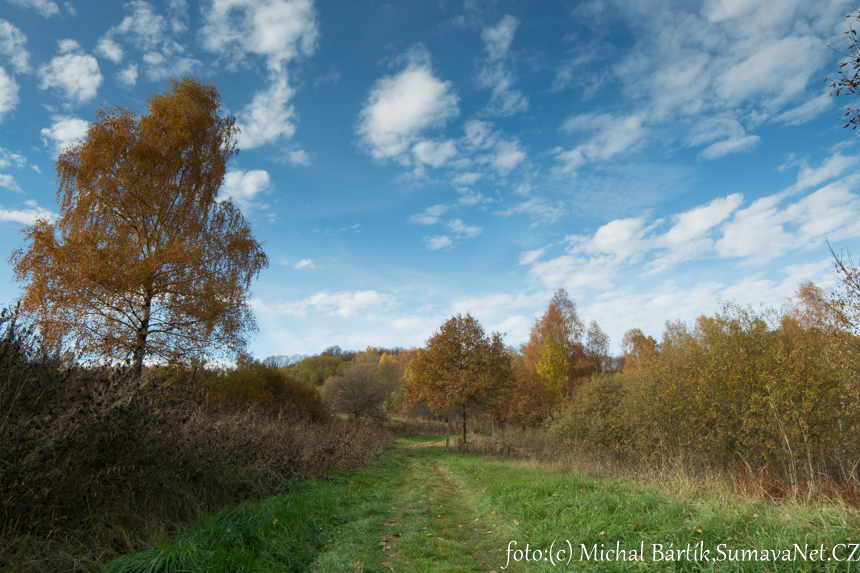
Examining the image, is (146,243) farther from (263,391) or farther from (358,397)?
(358,397)

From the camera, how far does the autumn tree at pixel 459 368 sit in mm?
22297

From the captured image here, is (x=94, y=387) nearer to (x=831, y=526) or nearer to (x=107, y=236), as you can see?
(x=107, y=236)

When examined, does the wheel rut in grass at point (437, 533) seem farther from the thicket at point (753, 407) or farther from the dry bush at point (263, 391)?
the dry bush at point (263, 391)

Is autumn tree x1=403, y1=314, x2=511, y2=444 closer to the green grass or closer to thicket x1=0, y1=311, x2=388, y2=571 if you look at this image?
the green grass

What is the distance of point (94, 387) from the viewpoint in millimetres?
5523

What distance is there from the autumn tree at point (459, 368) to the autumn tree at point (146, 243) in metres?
12.0

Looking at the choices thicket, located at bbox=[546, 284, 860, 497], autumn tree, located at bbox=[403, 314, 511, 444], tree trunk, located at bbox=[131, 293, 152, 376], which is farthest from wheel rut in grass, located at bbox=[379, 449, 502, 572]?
autumn tree, located at bbox=[403, 314, 511, 444]

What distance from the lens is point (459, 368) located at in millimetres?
23453

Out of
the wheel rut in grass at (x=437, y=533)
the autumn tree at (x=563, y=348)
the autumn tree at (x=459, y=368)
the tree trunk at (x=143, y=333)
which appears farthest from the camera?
the autumn tree at (x=563, y=348)

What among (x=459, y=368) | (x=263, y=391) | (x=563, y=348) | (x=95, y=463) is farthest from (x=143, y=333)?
(x=563, y=348)

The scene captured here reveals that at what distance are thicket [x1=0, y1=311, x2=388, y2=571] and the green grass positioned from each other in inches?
30.7

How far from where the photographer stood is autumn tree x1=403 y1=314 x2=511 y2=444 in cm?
2230

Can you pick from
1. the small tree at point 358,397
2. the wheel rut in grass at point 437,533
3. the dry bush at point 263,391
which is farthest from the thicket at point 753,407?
the small tree at point 358,397

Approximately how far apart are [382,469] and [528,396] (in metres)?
21.1
